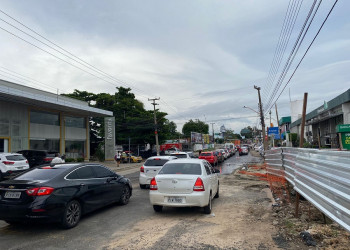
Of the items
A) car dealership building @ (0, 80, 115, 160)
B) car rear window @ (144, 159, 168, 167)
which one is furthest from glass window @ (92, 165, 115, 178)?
car dealership building @ (0, 80, 115, 160)

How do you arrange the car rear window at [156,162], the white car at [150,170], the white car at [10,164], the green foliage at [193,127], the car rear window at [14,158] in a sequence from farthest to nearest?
the green foliage at [193,127], the car rear window at [14,158], the white car at [10,164], the car rear window at [156,162], the white car at [150,170]

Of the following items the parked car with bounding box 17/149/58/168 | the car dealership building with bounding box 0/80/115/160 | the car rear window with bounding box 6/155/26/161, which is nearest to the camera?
the car rear window with bounding box 6/155/26/161

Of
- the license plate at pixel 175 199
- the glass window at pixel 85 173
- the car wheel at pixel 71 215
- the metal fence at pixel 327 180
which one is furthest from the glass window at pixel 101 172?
the metal fence at pixel 327 180

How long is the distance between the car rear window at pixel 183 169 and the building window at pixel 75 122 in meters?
26.7

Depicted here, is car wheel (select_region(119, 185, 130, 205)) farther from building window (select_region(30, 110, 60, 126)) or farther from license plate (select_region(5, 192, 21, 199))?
building window (select_region(30, 110, 60, 126))

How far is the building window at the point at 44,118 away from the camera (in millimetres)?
27500

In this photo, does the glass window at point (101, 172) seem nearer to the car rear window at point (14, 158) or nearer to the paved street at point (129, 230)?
the paved street at point (129, 230)

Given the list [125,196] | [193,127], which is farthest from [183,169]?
[193,127]

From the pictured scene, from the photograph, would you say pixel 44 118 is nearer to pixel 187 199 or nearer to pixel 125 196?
pixel 125 196

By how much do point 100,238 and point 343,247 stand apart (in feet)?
14.5

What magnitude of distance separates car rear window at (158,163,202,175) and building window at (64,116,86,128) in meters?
26.7

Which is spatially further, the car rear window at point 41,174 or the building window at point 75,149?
the building window at point 75,149

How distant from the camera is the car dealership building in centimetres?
2398

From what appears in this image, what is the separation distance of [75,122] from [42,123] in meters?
5.81
